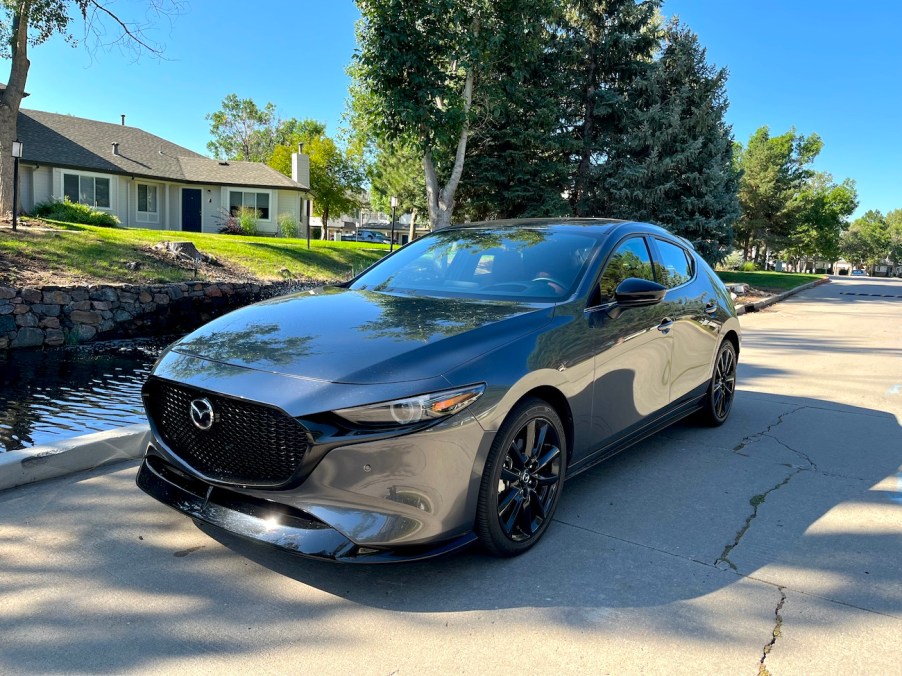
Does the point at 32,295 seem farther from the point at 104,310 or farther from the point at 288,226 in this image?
the point at 288,226

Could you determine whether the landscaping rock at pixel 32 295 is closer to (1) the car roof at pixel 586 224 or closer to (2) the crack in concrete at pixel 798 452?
(1) the car roof at pixel 586 224

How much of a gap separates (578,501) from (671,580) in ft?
3.11

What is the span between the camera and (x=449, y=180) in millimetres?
21922

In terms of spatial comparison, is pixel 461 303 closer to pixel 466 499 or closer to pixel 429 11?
pixel 466 499

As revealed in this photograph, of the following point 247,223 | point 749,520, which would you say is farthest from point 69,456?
point 247,223

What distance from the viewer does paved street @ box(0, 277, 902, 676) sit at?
2.46 m

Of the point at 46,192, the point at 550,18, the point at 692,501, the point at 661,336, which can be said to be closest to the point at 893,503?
the point at 692,501

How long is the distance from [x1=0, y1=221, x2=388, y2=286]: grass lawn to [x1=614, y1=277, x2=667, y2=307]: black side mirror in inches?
450

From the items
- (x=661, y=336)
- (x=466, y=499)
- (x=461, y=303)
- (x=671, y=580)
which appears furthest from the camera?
(x=661, y=336)

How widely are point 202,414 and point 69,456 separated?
1.75 metres

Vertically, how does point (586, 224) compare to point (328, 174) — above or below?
below

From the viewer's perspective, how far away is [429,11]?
59.3 ft

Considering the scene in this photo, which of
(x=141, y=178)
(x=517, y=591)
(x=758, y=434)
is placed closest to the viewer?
(x=517, y=591)

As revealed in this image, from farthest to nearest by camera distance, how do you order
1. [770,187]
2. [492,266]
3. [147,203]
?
[770,187], [147,203], [492,266]
